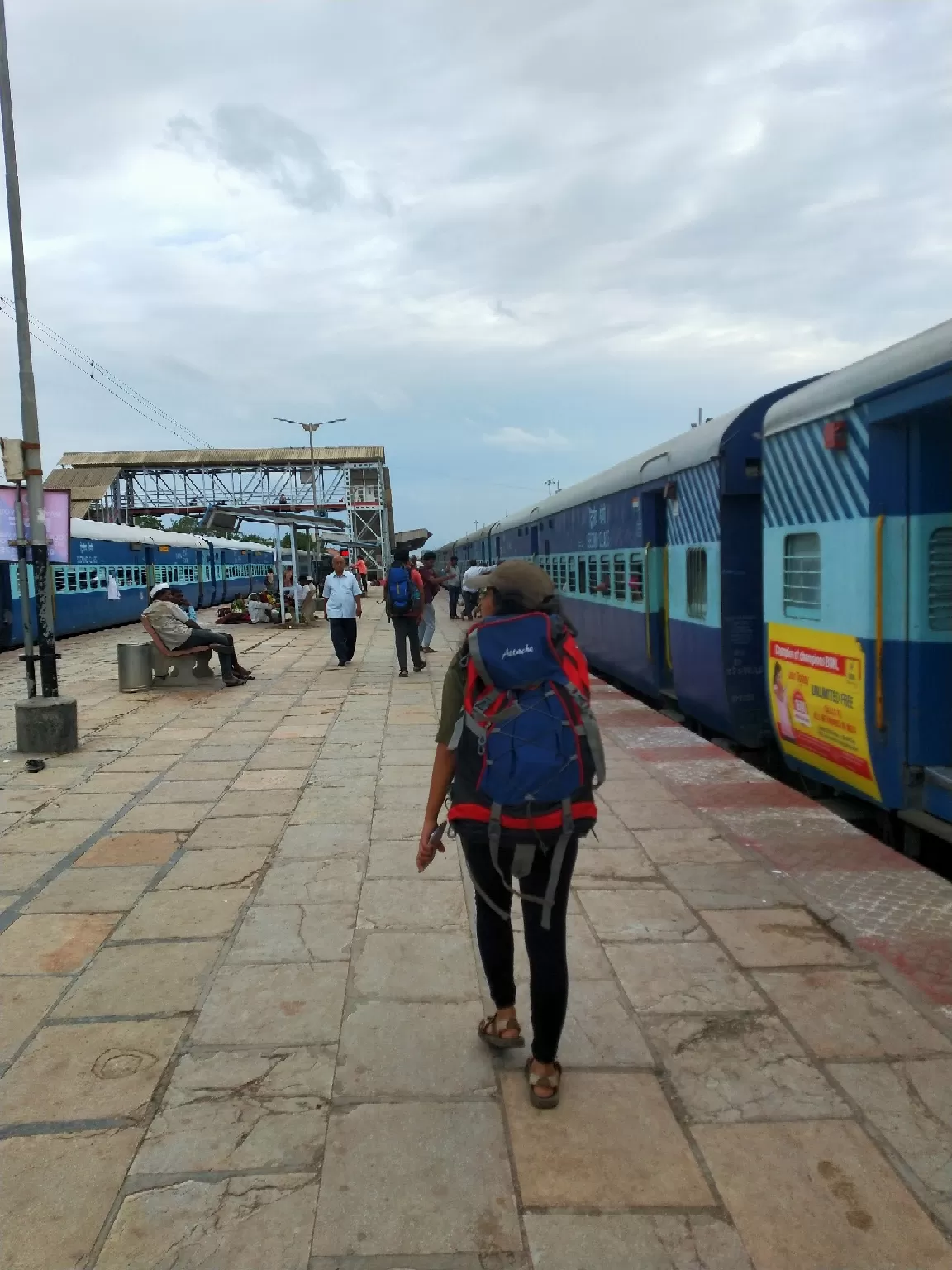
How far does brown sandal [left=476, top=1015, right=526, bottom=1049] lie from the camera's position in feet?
10.1

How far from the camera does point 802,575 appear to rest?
5.55m

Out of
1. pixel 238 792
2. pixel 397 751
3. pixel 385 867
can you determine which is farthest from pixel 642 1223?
pixel 397 751

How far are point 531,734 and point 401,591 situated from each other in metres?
9.58

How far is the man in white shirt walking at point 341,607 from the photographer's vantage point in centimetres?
1297

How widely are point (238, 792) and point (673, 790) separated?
3063 millimetres

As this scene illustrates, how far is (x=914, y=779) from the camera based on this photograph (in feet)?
15.0

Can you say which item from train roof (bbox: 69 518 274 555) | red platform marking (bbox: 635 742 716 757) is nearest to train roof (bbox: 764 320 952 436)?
red platform marking (bbox: 635 742 716 757)

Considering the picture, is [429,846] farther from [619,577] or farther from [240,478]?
[240,478]

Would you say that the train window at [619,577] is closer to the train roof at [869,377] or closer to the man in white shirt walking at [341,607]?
the man in white shirt walking at [341,607]

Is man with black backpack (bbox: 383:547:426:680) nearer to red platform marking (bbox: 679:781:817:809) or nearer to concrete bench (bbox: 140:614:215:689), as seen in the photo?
concrete bench (bbox: 140:614:215:689)

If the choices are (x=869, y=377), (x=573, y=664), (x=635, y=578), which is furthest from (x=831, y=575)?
(x=635, y=578)

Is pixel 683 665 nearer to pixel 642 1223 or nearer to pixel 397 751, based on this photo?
pixel 397 751

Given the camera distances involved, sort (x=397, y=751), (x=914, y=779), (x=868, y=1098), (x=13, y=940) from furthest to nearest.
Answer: (x=397, y=751)
(x=914, y=779)
(x=13, y=940)
(x=868, y=1098)

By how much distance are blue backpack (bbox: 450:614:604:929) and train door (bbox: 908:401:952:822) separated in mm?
2437
